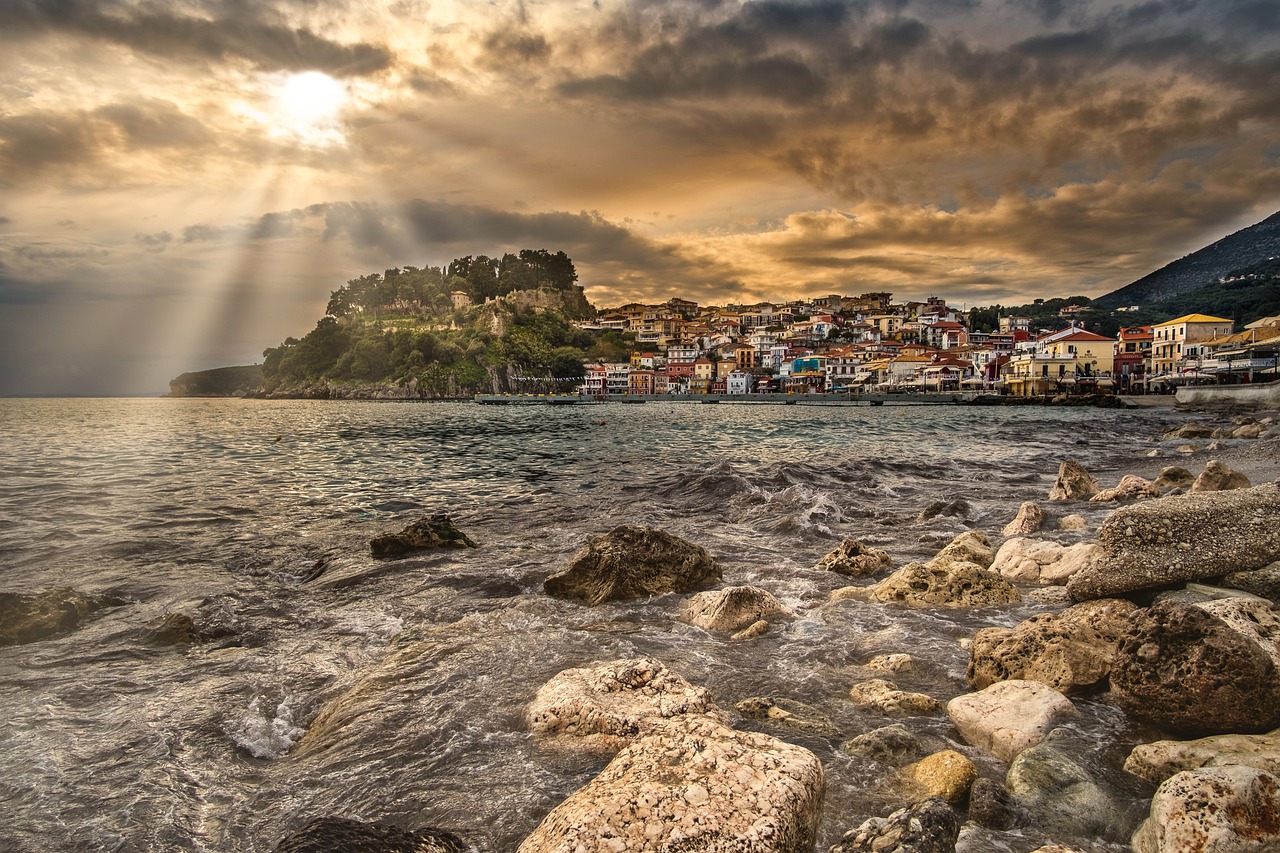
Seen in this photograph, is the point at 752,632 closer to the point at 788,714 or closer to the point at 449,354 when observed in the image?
the point at 788,714

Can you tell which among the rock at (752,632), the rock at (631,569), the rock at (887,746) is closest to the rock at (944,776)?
the rock at (887,746)

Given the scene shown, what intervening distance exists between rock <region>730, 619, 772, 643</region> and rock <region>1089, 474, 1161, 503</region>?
12.2 metres

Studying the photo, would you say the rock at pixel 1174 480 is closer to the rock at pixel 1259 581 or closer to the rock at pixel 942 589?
the rock at pixel 942 589

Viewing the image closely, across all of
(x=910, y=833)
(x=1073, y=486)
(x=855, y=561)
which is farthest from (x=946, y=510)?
(x=910, y=833)

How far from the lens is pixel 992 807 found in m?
3.95

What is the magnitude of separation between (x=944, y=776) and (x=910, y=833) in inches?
45.0

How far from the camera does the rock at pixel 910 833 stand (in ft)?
10.8

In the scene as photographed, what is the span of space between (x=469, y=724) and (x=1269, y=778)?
564 centimetres

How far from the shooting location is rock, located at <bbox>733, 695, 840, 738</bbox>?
17.2ft

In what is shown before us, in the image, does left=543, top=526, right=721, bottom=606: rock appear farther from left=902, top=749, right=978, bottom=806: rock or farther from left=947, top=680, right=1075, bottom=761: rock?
left=902, top=749, right=978, bottom=806: rock

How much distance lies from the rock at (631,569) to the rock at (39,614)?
6.48m

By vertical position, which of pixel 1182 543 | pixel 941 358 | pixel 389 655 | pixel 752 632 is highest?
pixel 941 358

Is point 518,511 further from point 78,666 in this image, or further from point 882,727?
point 882,727

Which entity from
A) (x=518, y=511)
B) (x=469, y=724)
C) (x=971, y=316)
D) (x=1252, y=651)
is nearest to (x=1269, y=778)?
(x=1252, y=651)
